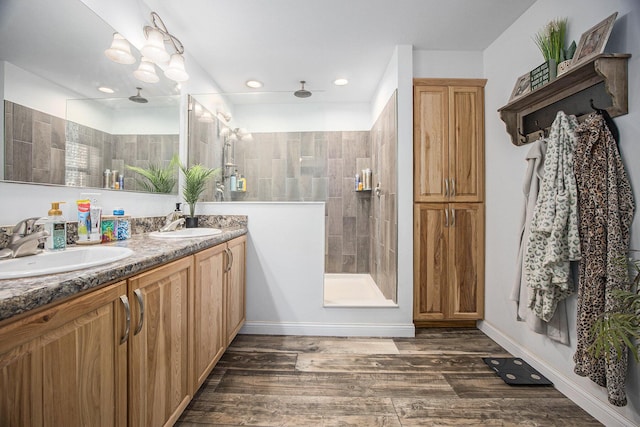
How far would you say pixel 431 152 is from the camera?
8.15 feet

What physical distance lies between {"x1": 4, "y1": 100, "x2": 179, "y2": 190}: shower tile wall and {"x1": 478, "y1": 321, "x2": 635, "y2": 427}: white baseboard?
9.37 ft

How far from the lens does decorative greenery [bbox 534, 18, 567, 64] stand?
1642 millimetres

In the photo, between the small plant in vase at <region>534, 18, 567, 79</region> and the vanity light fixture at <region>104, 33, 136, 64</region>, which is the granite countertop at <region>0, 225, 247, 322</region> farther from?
the small plant in vase at <region>534, 18, 567, 79</region>

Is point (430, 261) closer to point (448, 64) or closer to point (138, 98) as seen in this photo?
point (448, 64)

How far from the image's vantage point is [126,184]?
177 centimetres

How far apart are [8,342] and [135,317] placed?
0.42 metres

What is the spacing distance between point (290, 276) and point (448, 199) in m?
1.51

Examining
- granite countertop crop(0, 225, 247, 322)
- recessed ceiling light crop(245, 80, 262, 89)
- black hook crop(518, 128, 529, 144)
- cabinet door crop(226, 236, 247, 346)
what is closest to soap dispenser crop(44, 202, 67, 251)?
granite countertop crop(0, 225, 247, 322)

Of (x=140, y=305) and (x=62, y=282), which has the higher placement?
(x=62, y=282)

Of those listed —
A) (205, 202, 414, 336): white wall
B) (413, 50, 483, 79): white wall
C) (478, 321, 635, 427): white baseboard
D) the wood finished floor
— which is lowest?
the wood finished floor

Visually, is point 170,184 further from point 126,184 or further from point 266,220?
point 266,220

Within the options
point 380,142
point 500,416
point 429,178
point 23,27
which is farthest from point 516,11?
point 23,27

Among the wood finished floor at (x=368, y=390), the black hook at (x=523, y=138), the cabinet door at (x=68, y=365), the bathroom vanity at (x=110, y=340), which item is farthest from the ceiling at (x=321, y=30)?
the wood finished floor at (x=368, y=390)

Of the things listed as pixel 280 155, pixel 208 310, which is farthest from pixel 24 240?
pixel 280 155
